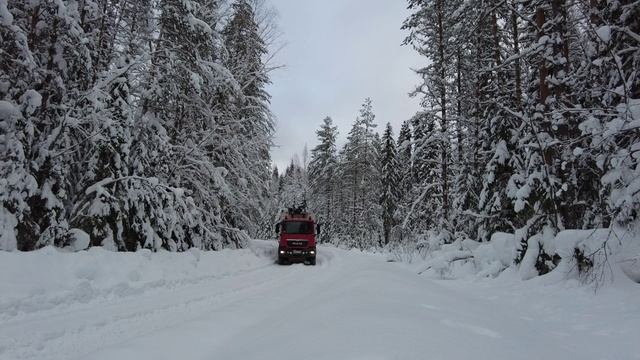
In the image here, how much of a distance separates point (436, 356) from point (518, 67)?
1384 centimetres

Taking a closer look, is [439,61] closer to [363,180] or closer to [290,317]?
[290,317]

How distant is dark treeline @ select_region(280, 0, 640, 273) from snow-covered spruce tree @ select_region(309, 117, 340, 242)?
24667mm

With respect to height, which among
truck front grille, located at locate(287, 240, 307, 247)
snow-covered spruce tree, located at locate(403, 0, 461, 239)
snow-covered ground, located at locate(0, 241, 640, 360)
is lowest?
snow-covered ground, located at locate(0, 241, 640, 360)

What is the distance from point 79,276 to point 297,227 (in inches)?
539

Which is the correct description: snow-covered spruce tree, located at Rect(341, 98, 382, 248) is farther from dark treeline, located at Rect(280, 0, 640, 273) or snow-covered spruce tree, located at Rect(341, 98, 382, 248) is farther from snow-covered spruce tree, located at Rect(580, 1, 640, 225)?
snow-covered spruce tree, located at Rect(580, 1, 640, 225)

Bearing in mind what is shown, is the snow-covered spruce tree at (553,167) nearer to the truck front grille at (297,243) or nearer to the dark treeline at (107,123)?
the dark treeline at (107,123)

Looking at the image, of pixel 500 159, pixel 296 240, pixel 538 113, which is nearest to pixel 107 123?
pixel 538 113

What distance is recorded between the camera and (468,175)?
1900 cm

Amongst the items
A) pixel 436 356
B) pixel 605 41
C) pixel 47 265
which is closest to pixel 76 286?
pixel 47 265

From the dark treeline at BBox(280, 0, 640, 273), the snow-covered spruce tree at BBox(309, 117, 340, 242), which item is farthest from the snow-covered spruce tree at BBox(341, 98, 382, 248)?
the dark treeline at BBox(280, 0, 640, 273)

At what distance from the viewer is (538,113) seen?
35.2 feet

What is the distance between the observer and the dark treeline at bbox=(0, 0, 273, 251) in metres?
10.2

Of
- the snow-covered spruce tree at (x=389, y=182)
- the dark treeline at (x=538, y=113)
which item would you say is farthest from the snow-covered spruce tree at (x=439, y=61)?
the snow-covered spruce tree at (x=389, y=182)

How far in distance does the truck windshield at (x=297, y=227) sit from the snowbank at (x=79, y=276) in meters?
8.67
